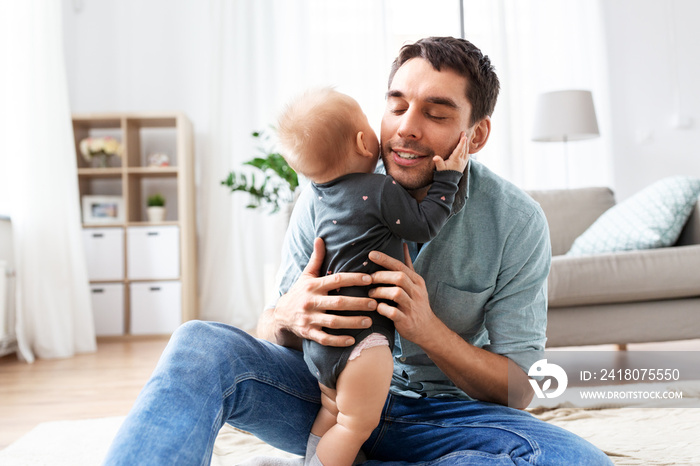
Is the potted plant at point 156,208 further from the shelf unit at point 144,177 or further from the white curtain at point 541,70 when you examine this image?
the white curtain at point 541,70

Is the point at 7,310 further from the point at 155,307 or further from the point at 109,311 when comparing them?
the point at 155,307

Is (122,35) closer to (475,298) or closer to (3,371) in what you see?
(3,371)

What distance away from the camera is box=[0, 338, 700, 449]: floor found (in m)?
2.17

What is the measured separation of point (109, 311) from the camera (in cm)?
416

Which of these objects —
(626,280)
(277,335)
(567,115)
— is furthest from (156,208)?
(277,335)

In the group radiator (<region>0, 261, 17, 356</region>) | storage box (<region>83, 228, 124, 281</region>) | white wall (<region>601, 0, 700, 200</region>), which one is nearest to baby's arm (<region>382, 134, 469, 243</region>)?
radiator (<region>0, 261, 17, 356</region>)

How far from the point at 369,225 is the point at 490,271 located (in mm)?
311

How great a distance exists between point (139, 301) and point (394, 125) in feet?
11.4

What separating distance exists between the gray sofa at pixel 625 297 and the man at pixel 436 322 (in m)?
1.22

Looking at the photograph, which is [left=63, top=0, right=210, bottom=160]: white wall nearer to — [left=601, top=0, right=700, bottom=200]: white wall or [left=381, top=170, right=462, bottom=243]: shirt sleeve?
[left=601, top=0, right=700, bottom=200]: white wall

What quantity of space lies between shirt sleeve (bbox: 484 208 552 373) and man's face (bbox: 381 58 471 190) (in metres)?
0.23

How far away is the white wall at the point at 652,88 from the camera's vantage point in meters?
4.94

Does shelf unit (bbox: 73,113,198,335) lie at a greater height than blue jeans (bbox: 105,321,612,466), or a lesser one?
greater

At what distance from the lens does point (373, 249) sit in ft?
3.42
